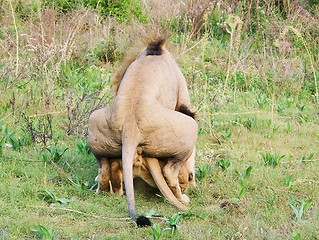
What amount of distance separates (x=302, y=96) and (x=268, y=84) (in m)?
0.52

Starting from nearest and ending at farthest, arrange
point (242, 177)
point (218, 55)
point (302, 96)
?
point (242, 177) → point (302, 96) → point (218, 55)

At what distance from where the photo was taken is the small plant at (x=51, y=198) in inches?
223

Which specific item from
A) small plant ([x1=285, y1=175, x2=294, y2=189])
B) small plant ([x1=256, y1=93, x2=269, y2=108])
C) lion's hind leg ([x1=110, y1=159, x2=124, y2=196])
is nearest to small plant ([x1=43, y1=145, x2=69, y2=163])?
lion's hind leg ([x1=110, y1=159, x2=124, y2=196])

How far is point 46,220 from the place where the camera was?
525 cm

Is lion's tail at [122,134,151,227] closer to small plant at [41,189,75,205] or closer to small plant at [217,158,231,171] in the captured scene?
small plant at [41,189,75,205]

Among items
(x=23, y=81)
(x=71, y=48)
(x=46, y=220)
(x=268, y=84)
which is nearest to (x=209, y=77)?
(x=268, y=84)

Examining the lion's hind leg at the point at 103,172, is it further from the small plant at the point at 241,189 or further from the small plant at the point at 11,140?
the small plant at the point at 11,140

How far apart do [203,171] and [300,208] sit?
1199 millimetres

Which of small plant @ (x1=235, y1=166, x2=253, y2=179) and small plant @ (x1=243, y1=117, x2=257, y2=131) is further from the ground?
small plant @ (x1=235, y1=166, x2=253, y2=179)

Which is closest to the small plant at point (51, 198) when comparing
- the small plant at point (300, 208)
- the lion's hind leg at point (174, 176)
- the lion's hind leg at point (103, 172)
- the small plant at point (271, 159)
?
the lion's hind leg at point (103, 172)

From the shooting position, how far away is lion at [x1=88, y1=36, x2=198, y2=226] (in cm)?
536

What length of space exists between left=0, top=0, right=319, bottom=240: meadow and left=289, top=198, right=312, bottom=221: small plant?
10 millimetres

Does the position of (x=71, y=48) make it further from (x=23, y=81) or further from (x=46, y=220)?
(x=46, y=220)

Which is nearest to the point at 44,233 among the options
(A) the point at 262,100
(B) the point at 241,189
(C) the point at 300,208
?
(B) the point at 241,189
